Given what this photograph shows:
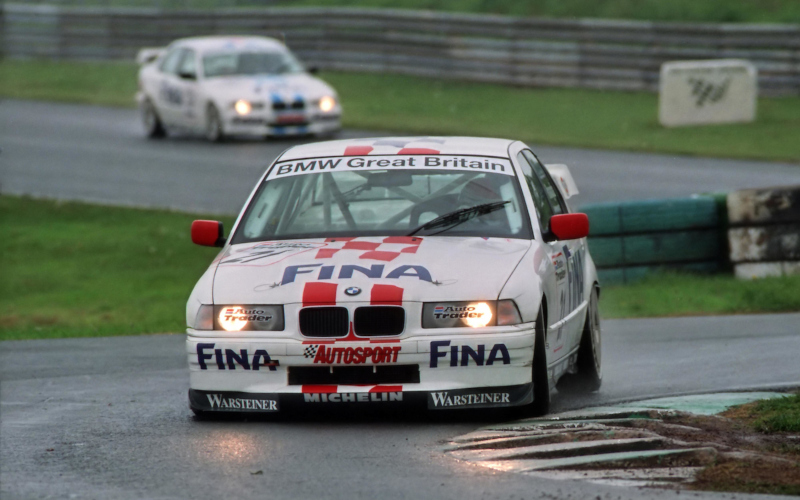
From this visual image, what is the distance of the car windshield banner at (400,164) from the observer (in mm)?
8391

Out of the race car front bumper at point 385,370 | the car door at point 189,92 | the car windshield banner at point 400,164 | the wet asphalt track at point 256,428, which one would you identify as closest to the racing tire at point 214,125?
the car door at point 189,92

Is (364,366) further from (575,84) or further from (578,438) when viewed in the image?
(575,84)

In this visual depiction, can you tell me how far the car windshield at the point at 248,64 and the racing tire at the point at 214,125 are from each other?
0.62 m

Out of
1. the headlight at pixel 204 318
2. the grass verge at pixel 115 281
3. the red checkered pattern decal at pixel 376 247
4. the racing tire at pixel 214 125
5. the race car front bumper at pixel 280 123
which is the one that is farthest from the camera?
the racing tire at pixel 214 125

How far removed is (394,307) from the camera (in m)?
7.15

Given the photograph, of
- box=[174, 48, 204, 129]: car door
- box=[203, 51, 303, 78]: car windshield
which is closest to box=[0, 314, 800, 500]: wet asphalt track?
box=[174, 48, 204, 129]: car door

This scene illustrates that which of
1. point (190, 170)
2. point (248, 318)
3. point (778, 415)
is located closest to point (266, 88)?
point (190, 170)

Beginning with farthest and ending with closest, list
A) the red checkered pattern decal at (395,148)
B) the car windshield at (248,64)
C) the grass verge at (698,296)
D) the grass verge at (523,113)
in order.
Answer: the car windshield at (248,64), the grass verge at (523,113), the grass verge at (698,296), the red checkered pattern decal at (395,148)

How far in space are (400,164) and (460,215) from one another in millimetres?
526

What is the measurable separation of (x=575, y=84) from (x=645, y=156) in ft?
26.2

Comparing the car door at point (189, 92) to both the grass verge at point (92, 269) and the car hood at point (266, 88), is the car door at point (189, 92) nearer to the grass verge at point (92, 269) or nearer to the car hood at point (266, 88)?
the car hood at point (266, 88)

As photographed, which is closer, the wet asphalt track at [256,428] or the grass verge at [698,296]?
the wet asphalt track at [256,428]

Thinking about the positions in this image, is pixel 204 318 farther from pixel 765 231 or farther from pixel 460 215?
pixel 765 231

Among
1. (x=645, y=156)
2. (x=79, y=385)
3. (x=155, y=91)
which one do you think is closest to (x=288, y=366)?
(x=79, y=385)
